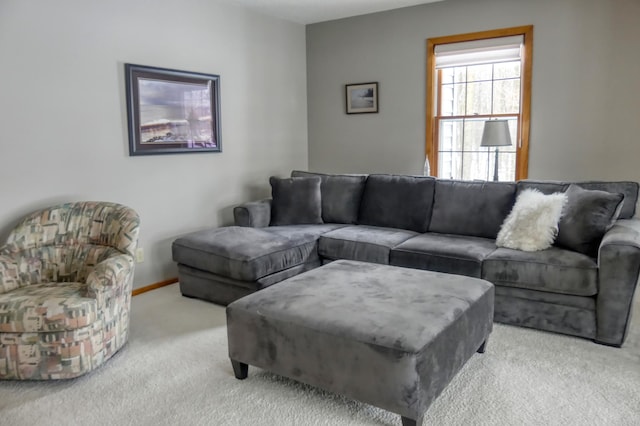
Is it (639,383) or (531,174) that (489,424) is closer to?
(639,383)

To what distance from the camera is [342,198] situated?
450cm

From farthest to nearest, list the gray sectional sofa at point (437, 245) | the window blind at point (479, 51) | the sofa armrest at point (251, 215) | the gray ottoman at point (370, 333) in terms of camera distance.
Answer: the window blind at point (479, 51) < the sofa armrest at point (251, 215) < the gray sectional sofa at point (437, 245) < the gray ottoman at point (370, 333)

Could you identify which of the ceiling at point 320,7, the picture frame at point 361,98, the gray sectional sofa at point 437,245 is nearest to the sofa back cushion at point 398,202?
the gray sectional sofa at point 437,245

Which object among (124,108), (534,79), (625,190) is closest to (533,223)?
(625,190)

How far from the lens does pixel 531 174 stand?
4422 mm

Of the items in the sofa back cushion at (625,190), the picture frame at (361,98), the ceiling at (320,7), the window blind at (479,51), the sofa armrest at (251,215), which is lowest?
the sofa armrest at (251,215)

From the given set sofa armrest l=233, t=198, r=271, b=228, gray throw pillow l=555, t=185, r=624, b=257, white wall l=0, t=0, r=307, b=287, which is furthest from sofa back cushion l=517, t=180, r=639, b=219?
white wall l=0, t=0, r=307, b=287

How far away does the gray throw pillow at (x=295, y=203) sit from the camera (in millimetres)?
4402

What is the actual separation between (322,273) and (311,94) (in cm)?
320

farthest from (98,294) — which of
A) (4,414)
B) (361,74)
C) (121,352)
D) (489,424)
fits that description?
(361,74)

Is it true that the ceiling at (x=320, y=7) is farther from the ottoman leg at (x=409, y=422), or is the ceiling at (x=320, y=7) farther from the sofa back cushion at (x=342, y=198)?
the ottoman leg at (x=409, y=422)

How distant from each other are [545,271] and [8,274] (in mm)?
3139

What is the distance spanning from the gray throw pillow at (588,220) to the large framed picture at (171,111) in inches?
116

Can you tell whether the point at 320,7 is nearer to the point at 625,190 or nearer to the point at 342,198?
the point at 342,198
